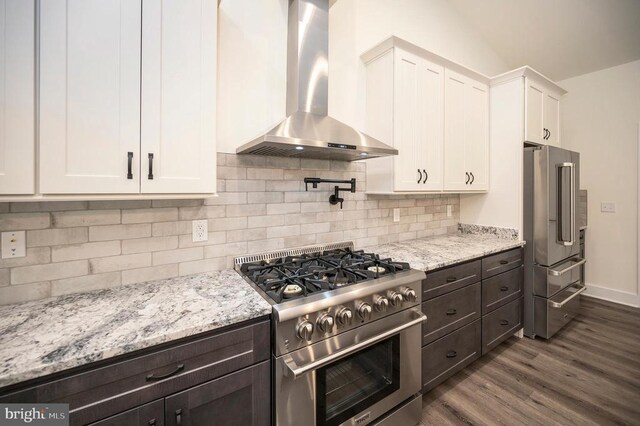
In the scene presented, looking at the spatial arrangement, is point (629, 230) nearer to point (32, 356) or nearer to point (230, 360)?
point (230, 360)

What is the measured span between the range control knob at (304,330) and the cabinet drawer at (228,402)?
0.60 feet

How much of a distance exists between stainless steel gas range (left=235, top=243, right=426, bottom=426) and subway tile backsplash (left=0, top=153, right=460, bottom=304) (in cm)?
25

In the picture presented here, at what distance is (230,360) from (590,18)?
446cm

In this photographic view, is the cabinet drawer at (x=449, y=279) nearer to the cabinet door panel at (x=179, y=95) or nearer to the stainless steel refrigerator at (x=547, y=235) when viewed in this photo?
the stainless steel refrigerator at (x=547, y=235)

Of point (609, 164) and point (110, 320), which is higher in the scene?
point (609, 164)

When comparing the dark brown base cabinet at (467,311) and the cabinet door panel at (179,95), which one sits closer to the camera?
the cabinet door panel at (179,95)

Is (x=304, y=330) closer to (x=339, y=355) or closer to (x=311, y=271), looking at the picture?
(x=339, y=355)

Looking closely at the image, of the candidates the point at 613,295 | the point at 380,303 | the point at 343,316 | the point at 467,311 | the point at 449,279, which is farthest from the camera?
the point at 613,295

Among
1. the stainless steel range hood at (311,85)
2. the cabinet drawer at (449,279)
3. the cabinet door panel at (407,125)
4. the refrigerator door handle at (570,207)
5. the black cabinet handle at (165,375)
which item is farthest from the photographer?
the refrigerator door handle at (570,207)

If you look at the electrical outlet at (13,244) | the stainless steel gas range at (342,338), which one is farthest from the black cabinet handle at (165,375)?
the electrical outlet at (13,244)

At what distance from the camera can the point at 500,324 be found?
244cm

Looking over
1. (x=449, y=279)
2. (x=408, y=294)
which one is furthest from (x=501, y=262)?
(x=408, y=294)

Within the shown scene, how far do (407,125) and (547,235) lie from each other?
170cm

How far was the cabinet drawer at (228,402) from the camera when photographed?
1021 mm
